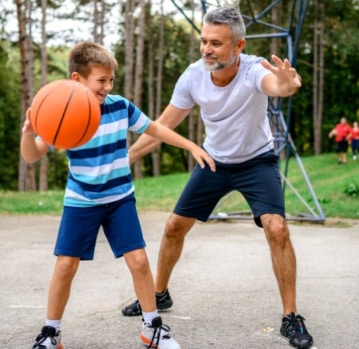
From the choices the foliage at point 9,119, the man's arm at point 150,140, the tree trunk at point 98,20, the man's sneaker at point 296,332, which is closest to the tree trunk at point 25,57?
the tree trunk at point 98,20

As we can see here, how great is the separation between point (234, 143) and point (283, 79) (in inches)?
27.7

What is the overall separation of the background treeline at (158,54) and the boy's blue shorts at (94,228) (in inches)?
652

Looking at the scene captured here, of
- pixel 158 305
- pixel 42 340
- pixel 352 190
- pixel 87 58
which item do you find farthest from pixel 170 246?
pixel 352 190

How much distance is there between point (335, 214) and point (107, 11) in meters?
19.3

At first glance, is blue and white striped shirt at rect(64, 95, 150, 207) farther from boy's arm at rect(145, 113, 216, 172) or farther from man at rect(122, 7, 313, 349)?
man at rect(122, 7, 313, 349)

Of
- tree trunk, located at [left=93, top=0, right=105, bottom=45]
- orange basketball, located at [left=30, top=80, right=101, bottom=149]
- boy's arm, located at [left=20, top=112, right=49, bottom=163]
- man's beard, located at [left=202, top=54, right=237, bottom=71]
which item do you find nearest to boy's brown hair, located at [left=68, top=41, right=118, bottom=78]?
orange basketball, located at [left=30, top=80, right=101, bottom=149]

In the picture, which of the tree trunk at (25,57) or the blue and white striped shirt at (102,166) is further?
the tree trunk at (25,57)

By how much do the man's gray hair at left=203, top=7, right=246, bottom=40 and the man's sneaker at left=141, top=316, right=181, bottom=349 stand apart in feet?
5.90

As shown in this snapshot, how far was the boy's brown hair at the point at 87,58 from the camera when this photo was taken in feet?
10.9

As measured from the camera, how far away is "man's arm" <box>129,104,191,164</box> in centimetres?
410

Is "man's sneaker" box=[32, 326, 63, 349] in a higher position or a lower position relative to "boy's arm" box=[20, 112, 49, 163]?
lower

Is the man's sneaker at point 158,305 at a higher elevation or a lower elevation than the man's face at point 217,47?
lower

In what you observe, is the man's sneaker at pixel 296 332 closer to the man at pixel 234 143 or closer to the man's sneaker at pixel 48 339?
the man at pixel 234 143

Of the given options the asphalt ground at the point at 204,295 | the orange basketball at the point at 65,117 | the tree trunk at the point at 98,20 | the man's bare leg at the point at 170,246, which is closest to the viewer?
the orange basketball at the point at 65,117
